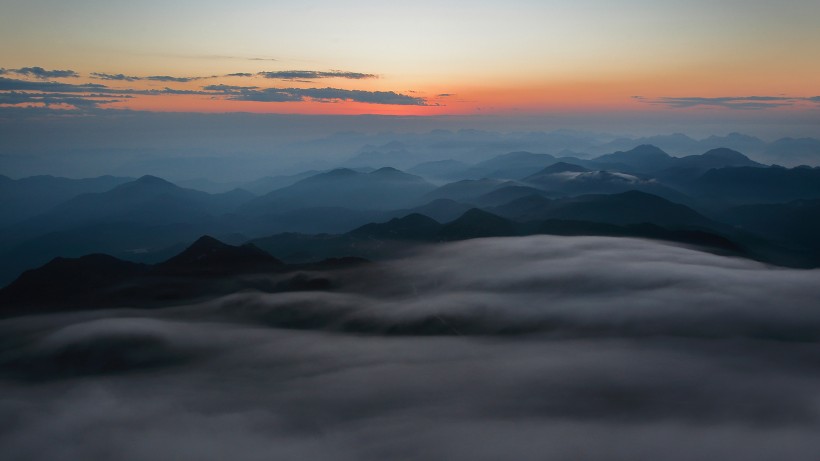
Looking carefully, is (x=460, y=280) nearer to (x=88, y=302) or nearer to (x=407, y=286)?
(x=407, y=286)

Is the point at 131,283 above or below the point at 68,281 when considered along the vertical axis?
above

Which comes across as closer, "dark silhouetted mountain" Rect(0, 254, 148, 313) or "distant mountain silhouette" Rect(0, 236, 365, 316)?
"distant mountain silhouette" Rect(0, 236, 365, 316)

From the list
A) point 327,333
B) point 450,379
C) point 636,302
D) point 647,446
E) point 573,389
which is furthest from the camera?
point 327,333

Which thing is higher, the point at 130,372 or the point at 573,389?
the point at 573,389

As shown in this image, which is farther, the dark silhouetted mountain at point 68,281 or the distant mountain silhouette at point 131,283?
the dark silhouetted mountain at point 68,281

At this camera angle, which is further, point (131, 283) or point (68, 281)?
point (68, 281)

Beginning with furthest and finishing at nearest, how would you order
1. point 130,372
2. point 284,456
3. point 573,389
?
point 130,372, point 573,389, point 284,456

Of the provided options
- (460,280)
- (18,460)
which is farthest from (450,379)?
(460,280)

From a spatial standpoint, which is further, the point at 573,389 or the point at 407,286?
the point at 407,286
